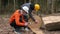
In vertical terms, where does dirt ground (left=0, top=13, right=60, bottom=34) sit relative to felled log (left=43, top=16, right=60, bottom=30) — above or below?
below

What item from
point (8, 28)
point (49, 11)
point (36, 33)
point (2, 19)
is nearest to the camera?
point (36, 33)

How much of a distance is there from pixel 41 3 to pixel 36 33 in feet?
15.6

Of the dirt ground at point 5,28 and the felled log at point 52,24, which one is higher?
the felled log at point 52,24

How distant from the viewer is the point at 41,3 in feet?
42.8

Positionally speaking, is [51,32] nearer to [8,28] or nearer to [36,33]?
[36,33]

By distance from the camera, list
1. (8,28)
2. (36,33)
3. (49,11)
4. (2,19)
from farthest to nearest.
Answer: (49,11) → (2,19) → (8,28) → (36,33)

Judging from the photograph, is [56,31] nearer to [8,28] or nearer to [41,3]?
[8,28]

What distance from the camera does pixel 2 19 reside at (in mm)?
11383

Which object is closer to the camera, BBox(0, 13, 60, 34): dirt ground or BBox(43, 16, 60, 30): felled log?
BBox(43, 16, 60, 30): felled log

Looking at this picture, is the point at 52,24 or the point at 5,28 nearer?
the point at 52,24

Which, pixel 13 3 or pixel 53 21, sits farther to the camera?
pixel 13 3

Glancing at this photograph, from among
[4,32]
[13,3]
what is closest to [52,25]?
[4,32]

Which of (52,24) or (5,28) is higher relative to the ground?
(52,24)

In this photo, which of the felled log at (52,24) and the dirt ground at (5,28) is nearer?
the felled log at (52,24)
